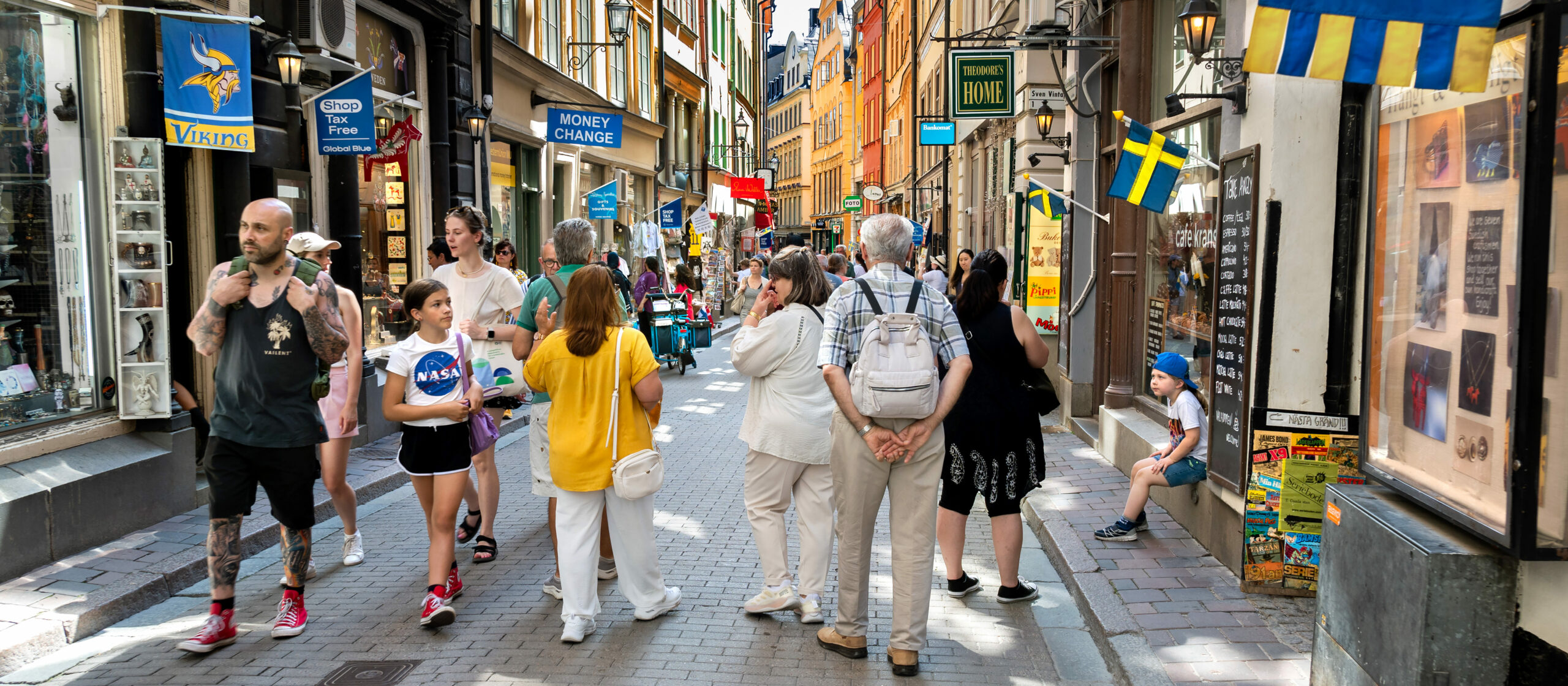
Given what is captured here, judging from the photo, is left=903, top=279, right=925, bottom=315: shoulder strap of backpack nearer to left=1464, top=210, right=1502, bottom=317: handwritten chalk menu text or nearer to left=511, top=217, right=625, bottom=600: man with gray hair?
left=511, top=217, right=625, bottom=600: man with gray hair

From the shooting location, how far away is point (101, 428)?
6.75m

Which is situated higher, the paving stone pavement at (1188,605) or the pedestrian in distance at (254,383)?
the pedestrian in distance at (254,383)

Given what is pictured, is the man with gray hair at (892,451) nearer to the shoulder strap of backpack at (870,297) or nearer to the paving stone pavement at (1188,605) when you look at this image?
the shoulder strap of backpack at (870,297)

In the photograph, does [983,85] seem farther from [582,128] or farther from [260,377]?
[260,377]

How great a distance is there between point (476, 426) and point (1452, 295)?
426 centimetres

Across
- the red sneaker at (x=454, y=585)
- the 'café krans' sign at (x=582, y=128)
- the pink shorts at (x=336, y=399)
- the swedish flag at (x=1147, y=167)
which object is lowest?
the red sneaker at (x=454, y=585)

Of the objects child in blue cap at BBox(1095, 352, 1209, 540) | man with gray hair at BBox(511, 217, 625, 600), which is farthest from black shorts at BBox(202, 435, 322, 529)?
child in blue cap at BBox(1095, 352, 1209, 540)

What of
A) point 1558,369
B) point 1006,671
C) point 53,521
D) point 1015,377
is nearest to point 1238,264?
point 1015,377

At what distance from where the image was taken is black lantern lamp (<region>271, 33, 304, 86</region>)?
27.8 feet

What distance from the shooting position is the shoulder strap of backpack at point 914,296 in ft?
14.9

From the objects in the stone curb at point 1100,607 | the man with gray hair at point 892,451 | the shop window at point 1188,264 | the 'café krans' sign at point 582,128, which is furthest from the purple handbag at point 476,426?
the 'café krans' sign at point 582,128

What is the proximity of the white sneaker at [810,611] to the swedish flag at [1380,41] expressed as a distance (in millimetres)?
2966

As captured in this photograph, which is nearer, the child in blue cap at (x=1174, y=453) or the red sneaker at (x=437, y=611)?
the red sneaker at (x=437, y=611)

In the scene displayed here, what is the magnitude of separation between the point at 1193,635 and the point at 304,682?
362 centimetres
